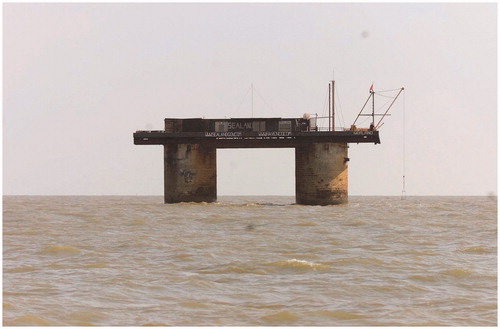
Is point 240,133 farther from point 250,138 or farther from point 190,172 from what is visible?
point 190,172

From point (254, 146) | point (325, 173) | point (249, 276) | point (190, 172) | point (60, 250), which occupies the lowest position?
point (249, 276)

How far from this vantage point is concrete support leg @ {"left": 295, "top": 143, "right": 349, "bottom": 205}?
59.2 meters

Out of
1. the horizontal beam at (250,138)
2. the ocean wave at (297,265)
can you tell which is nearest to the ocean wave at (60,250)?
the ocean wave at (297,265)

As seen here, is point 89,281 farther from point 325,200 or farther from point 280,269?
point 325,200

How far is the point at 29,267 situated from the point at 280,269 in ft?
24.2

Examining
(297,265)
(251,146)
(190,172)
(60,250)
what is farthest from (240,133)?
(297,265)

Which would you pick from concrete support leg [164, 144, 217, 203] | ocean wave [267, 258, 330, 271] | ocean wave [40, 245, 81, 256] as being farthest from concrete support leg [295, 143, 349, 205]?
ocean wave [267, 258, 330, 271]

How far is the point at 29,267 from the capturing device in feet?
72.7

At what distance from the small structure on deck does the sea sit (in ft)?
78.2

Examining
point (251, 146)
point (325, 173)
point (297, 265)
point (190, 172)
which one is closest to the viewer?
point (297, 265)

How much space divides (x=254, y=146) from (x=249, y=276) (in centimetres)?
4180

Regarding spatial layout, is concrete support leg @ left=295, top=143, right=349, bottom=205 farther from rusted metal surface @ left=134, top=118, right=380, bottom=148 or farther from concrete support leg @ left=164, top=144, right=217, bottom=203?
concrete support leg @ left=164, top=144, right=217, bottom=203

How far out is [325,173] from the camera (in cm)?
5922

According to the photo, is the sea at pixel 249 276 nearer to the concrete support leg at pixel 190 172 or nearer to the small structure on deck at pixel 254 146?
the small structure on deck at pixel 254 146
